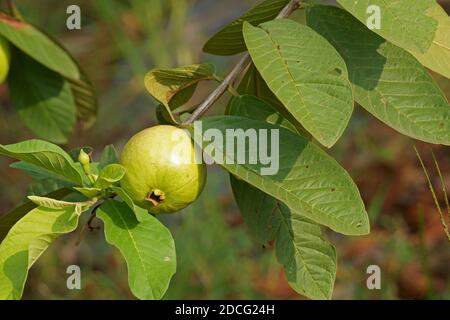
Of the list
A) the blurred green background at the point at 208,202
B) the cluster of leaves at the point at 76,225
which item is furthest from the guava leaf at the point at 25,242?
the blurred green background at the point at 208,202

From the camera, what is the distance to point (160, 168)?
2.73 feet

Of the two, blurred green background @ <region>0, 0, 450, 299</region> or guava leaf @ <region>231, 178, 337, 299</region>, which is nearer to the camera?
guava leaf @ <region>231, 178, 337, 299</region>

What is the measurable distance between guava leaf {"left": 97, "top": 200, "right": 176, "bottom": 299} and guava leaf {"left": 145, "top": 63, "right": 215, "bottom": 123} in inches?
4.6

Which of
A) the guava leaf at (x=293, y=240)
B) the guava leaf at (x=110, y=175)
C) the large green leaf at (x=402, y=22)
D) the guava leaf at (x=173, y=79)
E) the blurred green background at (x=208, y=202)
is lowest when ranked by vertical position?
the blurred green background at (x=208, y=202)

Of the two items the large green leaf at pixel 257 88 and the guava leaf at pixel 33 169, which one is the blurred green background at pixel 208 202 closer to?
the large green leaf at pixel 257 88

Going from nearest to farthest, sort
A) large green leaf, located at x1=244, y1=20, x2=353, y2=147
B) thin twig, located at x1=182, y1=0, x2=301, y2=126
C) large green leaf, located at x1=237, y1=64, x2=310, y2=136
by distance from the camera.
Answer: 1. large green leaf, located at x1=244, y1=20, x2=353, y2=147
2. thin twig, located at x1=182, y1=0, x2=301, y2=126
3. large green leaf, located at x1=237, y1=64, x2=310, y2=136

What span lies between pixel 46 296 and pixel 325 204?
1625mm

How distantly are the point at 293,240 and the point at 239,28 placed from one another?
0.26 meters

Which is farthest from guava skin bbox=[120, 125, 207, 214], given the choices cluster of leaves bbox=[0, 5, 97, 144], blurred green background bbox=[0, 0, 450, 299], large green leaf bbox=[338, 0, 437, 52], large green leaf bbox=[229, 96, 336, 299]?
blurred green background bbox=[0, 0, 450, 299]

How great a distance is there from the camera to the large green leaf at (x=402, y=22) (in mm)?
785

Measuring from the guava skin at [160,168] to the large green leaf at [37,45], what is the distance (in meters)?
0.36

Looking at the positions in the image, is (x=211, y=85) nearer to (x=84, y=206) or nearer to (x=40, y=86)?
(x=40, y=86)

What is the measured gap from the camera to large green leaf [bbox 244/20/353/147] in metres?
0.76

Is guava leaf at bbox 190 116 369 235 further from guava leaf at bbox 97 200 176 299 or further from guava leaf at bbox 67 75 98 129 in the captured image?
guava leaf at bbox 67 75 98 129
